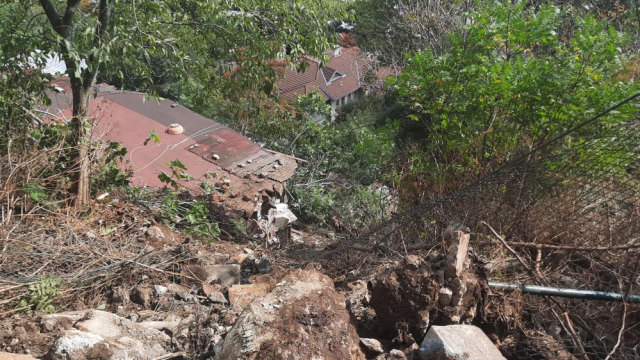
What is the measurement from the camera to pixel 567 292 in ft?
9.31

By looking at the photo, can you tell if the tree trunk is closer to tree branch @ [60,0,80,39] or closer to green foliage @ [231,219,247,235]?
tree branch @ [60,0,80,39]

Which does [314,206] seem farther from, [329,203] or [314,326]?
[314,326]

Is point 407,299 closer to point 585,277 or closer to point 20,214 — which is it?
point 585,277

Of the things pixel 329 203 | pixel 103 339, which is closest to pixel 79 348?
pixel 103 339

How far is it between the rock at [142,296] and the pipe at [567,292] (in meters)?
2.32

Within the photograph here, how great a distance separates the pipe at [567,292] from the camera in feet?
9.16

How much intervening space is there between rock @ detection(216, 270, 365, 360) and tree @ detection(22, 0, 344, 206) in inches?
118

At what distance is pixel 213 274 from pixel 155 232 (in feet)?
3.74

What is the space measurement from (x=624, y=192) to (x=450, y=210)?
1.20m

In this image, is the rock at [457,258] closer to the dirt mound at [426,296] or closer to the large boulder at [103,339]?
the dirt mound at [426,296]

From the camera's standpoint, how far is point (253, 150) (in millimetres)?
9703

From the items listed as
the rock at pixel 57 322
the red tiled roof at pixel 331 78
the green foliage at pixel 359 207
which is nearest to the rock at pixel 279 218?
the green foliage at pixel 359 207

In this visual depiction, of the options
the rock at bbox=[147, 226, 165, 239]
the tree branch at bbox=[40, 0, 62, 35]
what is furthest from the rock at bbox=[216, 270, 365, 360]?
the tree branch at bbox=[40, 0, 62, 35]

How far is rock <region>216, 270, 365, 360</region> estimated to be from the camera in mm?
2262
